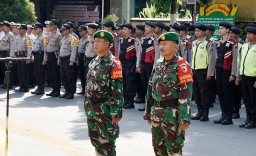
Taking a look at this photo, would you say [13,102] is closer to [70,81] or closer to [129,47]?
[70,81]

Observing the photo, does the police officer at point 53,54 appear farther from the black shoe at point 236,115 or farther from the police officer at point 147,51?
the black shoe at point 236,115

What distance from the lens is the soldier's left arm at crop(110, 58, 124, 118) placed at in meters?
6.16

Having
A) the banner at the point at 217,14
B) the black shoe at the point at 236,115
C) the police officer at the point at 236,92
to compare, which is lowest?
the black shoe at the point at 236,115

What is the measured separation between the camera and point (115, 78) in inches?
244

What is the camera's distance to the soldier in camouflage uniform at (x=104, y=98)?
6.20 metres

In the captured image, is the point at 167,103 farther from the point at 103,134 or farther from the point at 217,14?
the point at 217,14

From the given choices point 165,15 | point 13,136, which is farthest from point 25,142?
point 165,15

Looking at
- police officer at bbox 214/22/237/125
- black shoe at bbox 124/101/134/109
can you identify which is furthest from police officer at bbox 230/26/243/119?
black shoe at bbox 124/101/134/109

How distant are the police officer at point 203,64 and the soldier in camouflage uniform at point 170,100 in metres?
4.72

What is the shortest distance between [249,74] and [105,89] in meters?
4.46

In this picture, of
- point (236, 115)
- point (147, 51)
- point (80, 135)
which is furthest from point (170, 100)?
point (147, 51)

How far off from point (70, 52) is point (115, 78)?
7.48 meters

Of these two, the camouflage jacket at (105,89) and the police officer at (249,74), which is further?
the police officer at (249,74)

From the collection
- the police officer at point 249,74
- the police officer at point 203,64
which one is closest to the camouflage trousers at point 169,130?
the police officer at point 249,74
